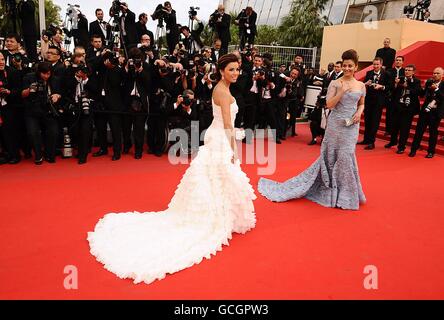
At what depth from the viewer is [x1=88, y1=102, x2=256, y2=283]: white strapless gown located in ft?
9.22

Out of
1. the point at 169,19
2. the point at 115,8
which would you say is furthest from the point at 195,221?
the point at 169,19

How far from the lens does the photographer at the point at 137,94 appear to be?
5359mm

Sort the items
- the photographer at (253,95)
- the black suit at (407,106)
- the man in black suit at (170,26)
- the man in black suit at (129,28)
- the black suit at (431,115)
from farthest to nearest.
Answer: the man in black suit at (170,26) < the man in black suit at (129,28) < the photographer at (253,95) < the black suit at (407,106) < the black suit at (431,115)

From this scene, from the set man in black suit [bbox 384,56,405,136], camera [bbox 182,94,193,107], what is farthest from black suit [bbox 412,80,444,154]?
camera [bbox 182,94,193,107]

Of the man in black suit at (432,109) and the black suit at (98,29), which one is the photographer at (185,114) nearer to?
the black suit at (98,29)

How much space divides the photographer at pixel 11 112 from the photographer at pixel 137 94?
5.01ft

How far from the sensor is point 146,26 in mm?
7941

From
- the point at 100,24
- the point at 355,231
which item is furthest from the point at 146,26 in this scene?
the point at 355,231

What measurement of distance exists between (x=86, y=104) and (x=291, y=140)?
168 inches

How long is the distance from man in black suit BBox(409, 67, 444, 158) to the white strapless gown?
4604mm

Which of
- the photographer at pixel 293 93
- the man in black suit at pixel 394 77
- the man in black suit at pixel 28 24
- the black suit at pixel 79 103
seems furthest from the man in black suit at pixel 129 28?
the man in black suit at pixel 394 77

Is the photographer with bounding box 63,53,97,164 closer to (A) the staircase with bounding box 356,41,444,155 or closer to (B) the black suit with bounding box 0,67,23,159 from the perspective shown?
(B) the black suit with bounding box 0,67,23,159

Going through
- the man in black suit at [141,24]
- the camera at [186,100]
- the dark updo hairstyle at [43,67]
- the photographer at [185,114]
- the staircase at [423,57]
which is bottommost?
the photographer at [185,114]

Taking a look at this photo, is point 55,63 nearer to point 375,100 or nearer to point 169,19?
point 169,19
